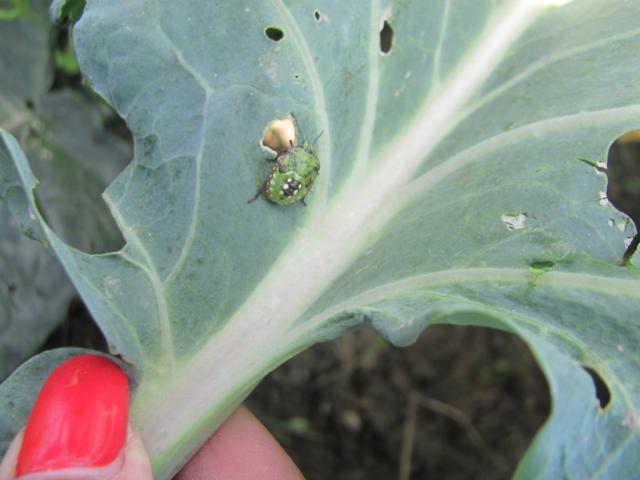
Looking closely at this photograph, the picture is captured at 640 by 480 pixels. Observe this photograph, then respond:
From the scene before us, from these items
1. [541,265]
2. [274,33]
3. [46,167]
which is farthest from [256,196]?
[46,167]

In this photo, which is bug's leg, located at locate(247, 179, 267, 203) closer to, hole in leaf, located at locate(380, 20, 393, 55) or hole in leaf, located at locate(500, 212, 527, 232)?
hole in leaf, located at locate(380, 20, 393, 55)

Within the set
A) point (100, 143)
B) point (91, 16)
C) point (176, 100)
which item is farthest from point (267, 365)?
point (100, 143)

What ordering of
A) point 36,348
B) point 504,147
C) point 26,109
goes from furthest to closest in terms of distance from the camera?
point 26,109
point 36,348
point 504,147

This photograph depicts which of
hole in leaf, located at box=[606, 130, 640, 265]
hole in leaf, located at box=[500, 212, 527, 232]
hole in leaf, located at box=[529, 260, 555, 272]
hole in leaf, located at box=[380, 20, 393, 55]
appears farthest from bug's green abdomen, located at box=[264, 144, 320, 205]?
hole in leaf, located at box=[606, 130, 640, 265]

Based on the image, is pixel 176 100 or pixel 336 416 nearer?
pixel 176 100

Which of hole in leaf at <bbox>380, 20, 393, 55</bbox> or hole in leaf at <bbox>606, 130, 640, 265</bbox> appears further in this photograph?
hole in leaf at <bbox>606, 130, 640, 265</bbox>

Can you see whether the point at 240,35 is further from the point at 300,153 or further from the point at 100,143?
the point at 100,143
